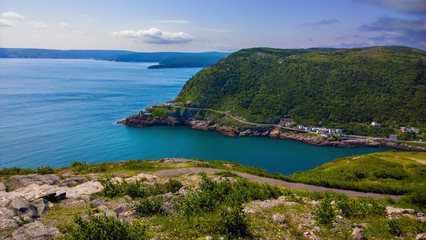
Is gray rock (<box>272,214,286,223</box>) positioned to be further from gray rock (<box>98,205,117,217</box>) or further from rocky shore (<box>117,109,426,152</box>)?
rocky shore (<box>117,109,426,152</box>)

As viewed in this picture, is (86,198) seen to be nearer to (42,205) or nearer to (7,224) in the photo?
(42,205)

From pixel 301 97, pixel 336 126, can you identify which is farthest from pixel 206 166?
pixel 301 97

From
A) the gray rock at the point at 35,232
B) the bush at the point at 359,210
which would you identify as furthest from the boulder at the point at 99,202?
the bush at the point at 359,210

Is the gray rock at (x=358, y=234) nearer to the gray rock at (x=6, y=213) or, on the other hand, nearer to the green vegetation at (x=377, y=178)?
the green vegetation at (x=377, y=178)

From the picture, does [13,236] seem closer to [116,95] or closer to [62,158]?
[62,158]

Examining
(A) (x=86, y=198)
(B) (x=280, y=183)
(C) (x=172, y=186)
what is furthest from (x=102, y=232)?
(B) (x=280, y=183)
